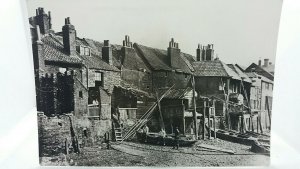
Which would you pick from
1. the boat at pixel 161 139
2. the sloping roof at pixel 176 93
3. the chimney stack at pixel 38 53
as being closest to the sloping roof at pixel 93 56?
the chimney stack at pixel 38 53

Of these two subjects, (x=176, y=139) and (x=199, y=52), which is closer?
(x=199, y=52)

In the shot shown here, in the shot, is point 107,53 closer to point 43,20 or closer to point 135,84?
point 135,84

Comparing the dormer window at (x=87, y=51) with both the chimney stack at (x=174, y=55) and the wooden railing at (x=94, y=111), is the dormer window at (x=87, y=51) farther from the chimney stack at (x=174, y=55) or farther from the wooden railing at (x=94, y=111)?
the chimney stack at (x=174, y=55)

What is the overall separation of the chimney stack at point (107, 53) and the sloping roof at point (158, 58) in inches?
8.3

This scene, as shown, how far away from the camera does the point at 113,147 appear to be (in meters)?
Result: 3.05

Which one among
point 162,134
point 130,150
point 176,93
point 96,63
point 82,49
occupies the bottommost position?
point 130,150

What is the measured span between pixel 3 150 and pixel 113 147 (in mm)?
841

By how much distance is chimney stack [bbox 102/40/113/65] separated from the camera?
2887 mm

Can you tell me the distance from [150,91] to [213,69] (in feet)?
1.73

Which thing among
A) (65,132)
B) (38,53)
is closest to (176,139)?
(65,132)

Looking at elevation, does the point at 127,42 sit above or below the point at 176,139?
above

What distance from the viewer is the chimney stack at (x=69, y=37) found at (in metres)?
2.81

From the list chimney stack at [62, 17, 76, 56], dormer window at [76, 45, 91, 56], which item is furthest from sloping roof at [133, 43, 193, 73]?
chimney stack at [62, 17, 76, 56]

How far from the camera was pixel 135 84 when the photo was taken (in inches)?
118
